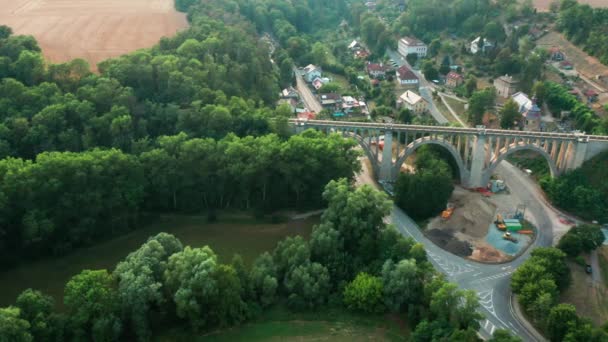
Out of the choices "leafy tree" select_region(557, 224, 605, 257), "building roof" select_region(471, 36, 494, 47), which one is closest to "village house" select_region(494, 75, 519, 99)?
"building roof" select_region(471, 36, 494, 47)

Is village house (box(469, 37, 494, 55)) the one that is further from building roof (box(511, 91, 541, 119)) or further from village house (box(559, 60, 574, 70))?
building roof (box(511, 91, 541, 119))

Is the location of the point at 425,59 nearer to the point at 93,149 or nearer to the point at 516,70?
the point at 516,70

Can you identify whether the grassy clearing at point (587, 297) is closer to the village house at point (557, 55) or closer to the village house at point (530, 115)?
the village house at point (530, 115)

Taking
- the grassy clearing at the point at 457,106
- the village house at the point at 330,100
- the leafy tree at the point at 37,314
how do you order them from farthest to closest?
the village house at the point at 330,100
the grassy clearing at the point at 457,106
the leafy tree at the point at 37,314

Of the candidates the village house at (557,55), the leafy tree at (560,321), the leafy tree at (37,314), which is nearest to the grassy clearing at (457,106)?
the village house at (557,55)

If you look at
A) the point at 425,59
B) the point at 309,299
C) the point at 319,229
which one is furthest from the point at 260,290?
the point at 425,59

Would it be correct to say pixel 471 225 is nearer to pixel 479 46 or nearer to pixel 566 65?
pixel 566 65

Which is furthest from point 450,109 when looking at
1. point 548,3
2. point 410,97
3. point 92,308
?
point 92,308
